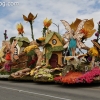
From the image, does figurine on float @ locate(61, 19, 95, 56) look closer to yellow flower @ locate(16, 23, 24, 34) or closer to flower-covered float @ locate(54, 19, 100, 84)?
flower-covered float @ locate(54, 19, 100, 84)

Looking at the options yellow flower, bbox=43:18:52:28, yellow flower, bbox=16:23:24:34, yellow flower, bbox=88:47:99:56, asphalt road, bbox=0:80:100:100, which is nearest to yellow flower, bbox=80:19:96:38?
yellow flower, bbox=88:47:99:56

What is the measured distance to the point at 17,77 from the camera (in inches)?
762

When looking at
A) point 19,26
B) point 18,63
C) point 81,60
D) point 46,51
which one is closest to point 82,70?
point 81,60

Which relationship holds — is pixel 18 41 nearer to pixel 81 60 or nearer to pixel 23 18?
pixel 23 18

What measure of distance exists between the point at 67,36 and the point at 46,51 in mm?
3292

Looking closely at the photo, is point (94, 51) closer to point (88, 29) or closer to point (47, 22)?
point (88, 29)

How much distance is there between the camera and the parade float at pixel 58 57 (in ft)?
50.3

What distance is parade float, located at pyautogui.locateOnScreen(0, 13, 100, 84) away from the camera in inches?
604

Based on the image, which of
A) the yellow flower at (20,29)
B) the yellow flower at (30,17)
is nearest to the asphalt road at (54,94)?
the yellow flower at (30,17)

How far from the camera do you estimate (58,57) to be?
66.8 feet

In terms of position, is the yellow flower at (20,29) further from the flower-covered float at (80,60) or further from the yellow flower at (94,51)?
the yellow flower at (94,51)

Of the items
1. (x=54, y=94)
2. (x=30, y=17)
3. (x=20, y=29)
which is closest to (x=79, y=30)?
(x=30, y=17)

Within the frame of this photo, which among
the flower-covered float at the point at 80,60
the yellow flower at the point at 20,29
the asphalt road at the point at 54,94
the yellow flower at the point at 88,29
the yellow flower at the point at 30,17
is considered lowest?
the asphalt road at the point at 54,94

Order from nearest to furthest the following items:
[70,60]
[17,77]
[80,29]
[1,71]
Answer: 1. [70,60]
2. [80,29]
3. [17,77]
4. [1,71]
